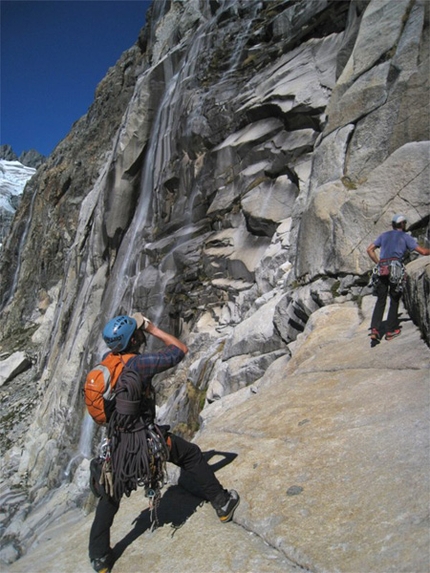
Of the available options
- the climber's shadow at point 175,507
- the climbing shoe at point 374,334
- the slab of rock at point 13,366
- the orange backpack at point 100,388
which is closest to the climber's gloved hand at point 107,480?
the orange backpack at point 100,388

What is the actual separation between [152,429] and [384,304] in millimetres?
4589

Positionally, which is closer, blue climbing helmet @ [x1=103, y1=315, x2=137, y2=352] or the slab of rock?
blue climbing helmet @ [x1=103, y1=315, x2=137, y2=352]

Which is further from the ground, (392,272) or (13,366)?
(392,272)

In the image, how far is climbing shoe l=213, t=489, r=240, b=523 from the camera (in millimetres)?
4273

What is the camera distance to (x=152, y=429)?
4254mm

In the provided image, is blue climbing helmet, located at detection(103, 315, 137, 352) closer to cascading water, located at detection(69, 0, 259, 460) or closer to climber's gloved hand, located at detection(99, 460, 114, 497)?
climber's gloved hand, located at detection(99, 460, 114, 497)

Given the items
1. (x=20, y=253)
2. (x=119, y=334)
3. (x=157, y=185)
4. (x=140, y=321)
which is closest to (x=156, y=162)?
(x=157, y=185)

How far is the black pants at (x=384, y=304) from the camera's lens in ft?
23.5

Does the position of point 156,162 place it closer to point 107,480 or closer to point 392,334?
point 392,334

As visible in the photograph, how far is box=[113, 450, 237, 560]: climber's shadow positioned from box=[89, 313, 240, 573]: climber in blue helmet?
33cm

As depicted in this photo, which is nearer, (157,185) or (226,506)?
(226,506)

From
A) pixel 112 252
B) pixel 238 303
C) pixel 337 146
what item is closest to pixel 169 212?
pixel 112 252

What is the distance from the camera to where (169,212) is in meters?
21.8

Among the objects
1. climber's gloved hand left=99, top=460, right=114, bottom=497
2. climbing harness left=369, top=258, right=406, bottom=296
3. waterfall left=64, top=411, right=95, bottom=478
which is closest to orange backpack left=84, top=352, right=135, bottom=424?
climber's gloved hand left=99, top=460, right=114, bottom=497
